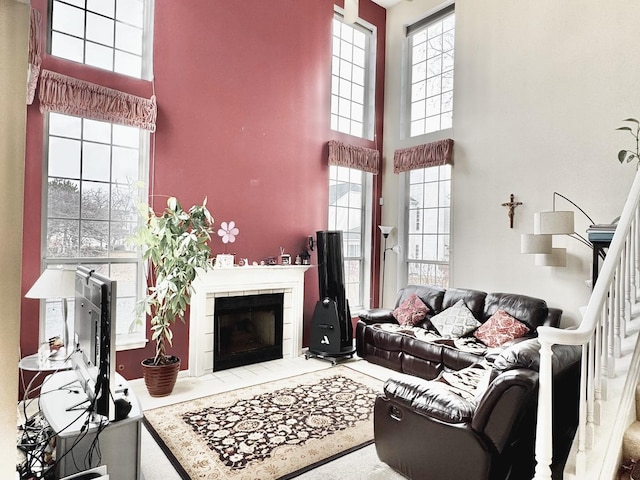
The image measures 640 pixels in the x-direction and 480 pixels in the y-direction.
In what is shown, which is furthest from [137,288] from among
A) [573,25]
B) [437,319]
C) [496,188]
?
[573,25]

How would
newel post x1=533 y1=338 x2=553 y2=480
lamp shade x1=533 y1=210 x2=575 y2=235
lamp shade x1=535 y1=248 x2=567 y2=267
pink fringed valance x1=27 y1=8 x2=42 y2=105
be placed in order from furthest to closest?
1. lamp shade x1=535 y1=248 x2=567 y2=267
2. lamp shade x1=533 y1=210 x2=575 y2=235
3. pink fringed valance x1=27 y1=8 x2=42 y2=105
4. newel post x1=533 y1=338 x2=553 y2=480

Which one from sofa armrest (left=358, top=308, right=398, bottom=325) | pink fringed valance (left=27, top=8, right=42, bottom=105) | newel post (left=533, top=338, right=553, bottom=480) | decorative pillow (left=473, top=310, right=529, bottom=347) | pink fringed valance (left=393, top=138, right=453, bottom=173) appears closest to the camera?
newel post (left=533, top=338, right=553, bottom=480)

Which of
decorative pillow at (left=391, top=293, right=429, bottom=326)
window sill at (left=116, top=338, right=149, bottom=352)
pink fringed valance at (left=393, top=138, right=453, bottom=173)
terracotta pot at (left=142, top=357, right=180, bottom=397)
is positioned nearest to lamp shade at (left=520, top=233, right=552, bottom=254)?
decorative pillow at (left=391, top=293, right=429, bottom=326)

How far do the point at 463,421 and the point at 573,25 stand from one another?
14.5 feet

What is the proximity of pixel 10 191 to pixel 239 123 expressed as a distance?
4.46m

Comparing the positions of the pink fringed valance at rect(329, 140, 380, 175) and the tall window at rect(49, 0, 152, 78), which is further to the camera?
the pink fringed valance at rect(329, 140, 380, 175)

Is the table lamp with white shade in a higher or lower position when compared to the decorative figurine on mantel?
lower

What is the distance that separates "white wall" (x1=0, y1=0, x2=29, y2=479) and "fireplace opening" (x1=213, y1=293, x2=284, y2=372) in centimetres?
408

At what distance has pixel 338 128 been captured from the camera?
230 inches

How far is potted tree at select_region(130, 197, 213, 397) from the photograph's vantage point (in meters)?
3.61

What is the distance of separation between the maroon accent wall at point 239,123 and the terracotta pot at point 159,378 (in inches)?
19.3

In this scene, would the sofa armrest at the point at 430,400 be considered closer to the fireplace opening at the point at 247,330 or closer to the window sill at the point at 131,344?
the fireplace opening at the point at 247,330

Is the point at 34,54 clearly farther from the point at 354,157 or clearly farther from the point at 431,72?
the point at 431,72

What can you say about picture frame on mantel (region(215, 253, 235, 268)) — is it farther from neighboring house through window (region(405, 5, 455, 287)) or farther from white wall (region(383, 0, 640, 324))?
white wall (region(383, 0, 640, 324))
